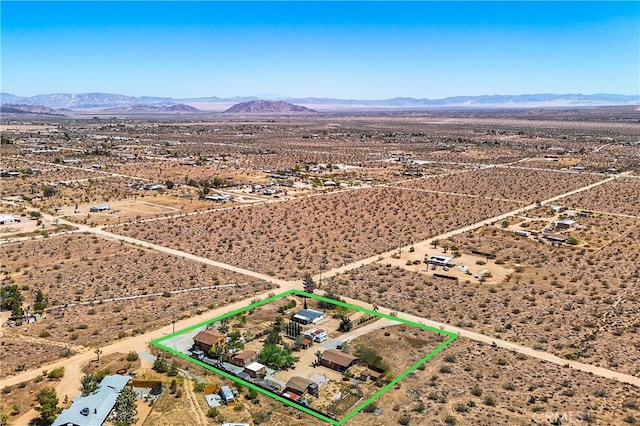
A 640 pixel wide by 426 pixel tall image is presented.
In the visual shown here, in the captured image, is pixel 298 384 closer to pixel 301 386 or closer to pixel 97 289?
pixel 301 386

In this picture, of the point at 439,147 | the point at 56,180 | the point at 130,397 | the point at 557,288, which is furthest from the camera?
the point at 439,147

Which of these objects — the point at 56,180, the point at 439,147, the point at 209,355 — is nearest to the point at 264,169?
the point at 56,180

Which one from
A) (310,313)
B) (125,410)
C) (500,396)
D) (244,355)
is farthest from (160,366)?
(500,396)

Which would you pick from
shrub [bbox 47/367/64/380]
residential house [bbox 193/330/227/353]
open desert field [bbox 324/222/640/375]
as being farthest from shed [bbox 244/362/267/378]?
open desert field [bbox 324/222/640/375]

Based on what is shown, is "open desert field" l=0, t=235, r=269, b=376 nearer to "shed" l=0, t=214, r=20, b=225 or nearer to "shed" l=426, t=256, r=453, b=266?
"shed" l=0, t=214, r=20, b=225

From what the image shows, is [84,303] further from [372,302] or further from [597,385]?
[597,385]

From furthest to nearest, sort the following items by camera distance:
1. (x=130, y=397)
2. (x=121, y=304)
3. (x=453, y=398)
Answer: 1. (x=121, y=304)
2. (x=453, y=398)
3. (x=130, y=397)
